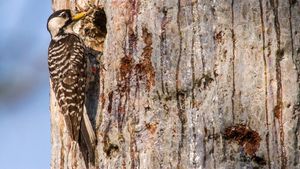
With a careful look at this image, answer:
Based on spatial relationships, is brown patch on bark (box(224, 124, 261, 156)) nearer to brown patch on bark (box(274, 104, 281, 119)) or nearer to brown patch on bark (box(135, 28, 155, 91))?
brown patch on bark (box(274, 104, 281, 119))

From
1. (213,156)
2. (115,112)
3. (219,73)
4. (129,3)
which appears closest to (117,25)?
(129,3)

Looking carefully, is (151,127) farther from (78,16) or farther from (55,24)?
(55,24)

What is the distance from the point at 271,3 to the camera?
2.99 metres

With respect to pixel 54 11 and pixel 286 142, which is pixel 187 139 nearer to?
pixel 286 142

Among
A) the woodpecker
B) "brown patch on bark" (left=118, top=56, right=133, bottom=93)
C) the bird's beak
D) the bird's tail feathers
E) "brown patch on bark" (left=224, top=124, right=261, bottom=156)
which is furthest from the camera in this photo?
the bird's beak

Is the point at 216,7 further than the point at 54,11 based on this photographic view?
No

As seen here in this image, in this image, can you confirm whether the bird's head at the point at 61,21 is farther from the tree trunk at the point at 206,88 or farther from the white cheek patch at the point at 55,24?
the tree trunk at the point at 206,88

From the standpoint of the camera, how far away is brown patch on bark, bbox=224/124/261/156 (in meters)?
2.81

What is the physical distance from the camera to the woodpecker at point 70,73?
3.47m

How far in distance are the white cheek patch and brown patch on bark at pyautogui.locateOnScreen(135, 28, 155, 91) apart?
1.00 m

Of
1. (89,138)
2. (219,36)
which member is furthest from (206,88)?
(89,138)

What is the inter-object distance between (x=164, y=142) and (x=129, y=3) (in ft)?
2.62

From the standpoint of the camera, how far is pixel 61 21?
13.5 feet

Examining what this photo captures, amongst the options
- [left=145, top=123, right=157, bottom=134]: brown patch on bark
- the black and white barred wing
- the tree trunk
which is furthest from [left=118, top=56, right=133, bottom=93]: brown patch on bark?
the black and white barred wing
